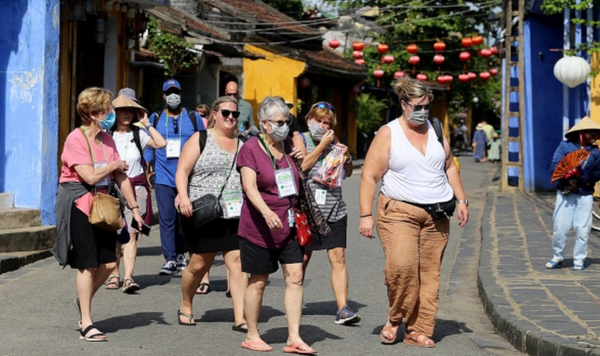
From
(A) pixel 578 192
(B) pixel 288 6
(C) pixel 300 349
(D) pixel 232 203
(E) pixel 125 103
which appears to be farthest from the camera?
(B) pixel 288 6

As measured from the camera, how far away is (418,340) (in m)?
7.86

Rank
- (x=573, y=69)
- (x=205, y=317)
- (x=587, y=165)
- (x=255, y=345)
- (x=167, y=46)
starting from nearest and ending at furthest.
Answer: (x=255, y=345) → (x=205, y=317) → (x=587, y=165) → (x=573, y=69) → (x=167, y=46)

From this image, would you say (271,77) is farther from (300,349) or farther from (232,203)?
(300,349)

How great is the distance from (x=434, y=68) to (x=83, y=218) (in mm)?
41801

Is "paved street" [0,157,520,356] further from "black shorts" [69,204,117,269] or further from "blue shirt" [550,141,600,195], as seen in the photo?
"blue shirt" [550,141,600,195]

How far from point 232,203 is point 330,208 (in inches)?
33.3

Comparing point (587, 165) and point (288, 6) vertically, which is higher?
point (288, 6)

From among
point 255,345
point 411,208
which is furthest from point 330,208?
point 255,345

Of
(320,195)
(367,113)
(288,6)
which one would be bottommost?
(320,195)

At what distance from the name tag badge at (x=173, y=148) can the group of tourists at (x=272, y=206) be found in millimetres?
2025

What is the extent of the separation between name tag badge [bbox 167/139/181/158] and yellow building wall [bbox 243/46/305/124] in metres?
22.9

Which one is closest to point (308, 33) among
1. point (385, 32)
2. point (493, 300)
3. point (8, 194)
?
point (385, 32)

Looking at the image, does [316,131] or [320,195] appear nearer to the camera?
[320,195]

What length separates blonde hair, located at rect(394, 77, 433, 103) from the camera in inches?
304
